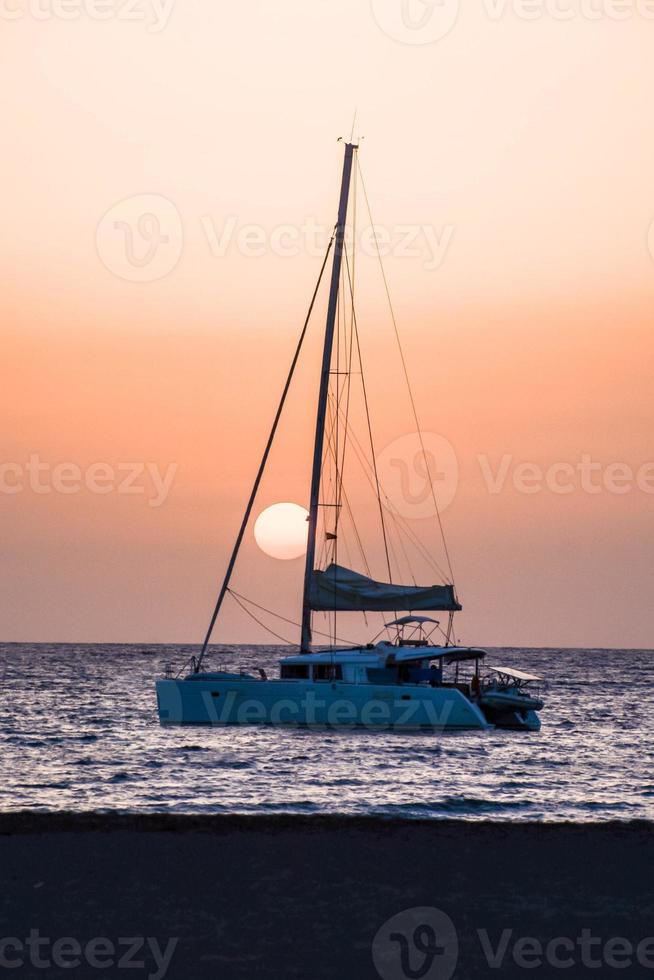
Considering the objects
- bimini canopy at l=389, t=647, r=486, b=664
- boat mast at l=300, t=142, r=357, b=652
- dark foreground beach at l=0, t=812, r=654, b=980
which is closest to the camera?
dark foreground beach at l=0, t=812, r=654, b=980

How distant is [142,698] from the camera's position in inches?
3132

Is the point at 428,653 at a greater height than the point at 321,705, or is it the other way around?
the point at 428,653

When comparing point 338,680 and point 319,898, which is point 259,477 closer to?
point 338,680

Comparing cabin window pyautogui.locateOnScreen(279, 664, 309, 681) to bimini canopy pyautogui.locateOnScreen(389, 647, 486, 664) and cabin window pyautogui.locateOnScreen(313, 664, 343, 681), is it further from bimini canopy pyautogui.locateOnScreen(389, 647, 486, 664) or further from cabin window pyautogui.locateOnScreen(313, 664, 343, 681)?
bimini canopy pyautogui.locateOnScreen(389, 647, 486, 664)

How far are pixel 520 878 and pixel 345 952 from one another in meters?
4.54

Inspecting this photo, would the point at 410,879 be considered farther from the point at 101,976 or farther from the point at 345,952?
the point at 101,976

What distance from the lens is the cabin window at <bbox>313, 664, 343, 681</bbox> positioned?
45.3 m

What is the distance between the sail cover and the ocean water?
4.92 metres

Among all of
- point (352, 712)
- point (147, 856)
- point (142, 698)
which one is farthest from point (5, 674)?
point (147, 856)

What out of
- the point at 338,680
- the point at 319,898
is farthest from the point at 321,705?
the point at 319,898

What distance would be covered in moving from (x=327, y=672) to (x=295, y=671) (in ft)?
4.11

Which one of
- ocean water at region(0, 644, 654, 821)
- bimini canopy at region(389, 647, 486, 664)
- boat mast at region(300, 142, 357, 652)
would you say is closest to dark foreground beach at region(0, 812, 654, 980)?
ocean water at region(0, 644, 654, 821)

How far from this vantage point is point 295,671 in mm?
45844

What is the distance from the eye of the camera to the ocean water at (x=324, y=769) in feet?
94.0
